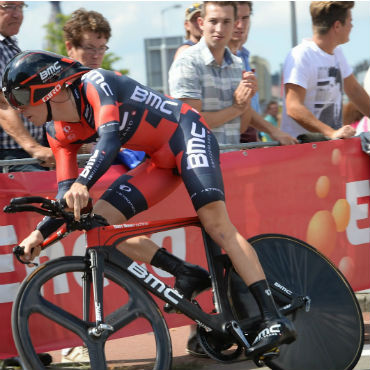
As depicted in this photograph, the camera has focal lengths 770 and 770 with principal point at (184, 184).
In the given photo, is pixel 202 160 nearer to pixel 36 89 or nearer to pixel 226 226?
pixel 226 226

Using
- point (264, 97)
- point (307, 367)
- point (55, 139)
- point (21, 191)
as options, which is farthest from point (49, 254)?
point (264, 97)

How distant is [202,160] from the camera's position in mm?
4375

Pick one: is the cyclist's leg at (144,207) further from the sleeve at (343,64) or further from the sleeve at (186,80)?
the sleeve at (343,64)

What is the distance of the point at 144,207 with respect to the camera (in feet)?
15.0

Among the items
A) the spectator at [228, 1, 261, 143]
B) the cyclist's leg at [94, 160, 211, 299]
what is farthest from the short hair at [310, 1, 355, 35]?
the cyclist's leg at [94, 160, 211, 299]

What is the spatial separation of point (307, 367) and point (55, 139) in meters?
2.04

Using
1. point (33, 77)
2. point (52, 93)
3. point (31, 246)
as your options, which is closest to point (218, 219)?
point (31, 246)

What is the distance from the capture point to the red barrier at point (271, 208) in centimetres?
517

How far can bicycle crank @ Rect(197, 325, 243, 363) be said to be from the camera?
14.2 feet

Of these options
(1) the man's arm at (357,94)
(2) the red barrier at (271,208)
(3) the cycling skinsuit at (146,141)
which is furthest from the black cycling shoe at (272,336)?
(1) the man's arm at (357,94)

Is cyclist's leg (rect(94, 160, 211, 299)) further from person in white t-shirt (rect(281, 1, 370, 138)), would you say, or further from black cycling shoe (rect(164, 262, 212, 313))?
person in white t-shirt (rect(281, 1, 370, 138))

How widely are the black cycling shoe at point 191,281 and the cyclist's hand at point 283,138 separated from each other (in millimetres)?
2169

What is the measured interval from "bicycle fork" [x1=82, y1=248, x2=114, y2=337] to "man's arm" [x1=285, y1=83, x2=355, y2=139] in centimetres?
309

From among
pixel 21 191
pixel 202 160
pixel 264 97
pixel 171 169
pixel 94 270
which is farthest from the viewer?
pixel 264 97
